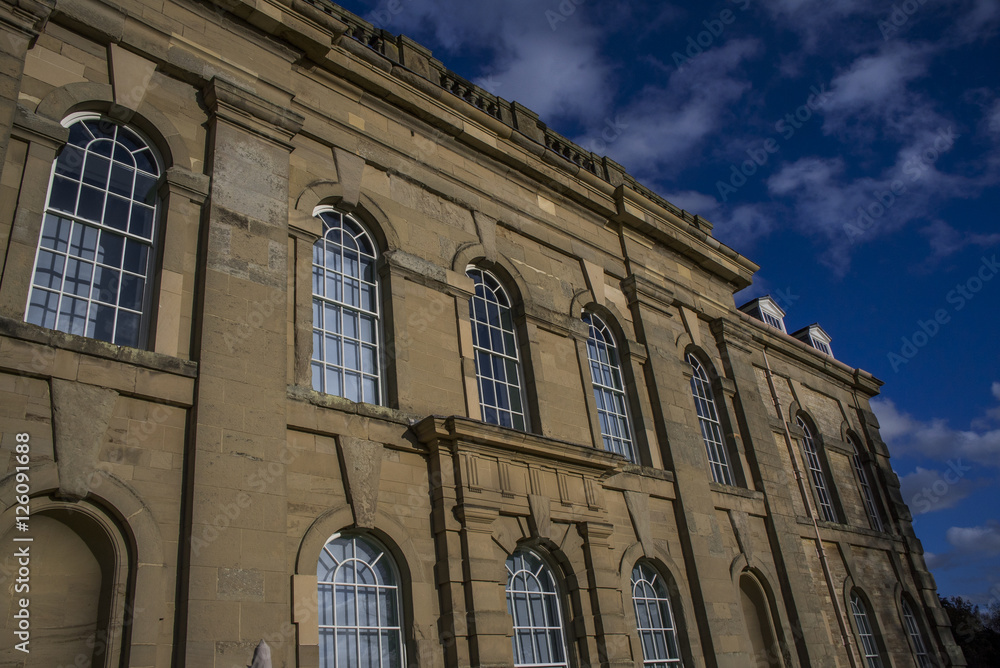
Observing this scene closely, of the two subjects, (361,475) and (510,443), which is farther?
(510,443)

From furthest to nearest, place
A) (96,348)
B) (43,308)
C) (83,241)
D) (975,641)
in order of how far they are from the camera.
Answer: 1. (975,641)
2. (83,241)
3. (43,308)
4. (96,348)

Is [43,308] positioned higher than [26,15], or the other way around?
[26,15]

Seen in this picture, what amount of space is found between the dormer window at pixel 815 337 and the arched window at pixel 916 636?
8188 mm

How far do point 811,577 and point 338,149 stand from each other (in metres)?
12.5

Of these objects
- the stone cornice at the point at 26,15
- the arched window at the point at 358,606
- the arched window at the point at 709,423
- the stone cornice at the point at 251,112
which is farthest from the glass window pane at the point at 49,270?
the arched window at the point at 709,423

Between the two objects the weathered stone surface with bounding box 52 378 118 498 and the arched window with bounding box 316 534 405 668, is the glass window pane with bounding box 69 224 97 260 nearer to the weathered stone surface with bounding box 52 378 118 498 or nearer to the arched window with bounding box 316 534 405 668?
the weathered stone surface with bounding box 52 378 118 498

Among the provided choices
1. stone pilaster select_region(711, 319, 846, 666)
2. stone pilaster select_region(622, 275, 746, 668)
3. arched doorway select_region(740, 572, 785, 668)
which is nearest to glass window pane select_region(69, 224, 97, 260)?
stone pilaster select_region(622, 275, 746, 668)

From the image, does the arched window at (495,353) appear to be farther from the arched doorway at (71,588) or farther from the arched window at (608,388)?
the arched doorway at (71,588)

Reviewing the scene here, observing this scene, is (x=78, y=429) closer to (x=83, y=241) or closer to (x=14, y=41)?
(x=83, y=241)

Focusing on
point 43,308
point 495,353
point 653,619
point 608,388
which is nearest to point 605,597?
point 653,619

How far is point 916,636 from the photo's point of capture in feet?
61.8

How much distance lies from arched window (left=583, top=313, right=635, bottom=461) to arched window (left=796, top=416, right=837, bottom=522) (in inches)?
301

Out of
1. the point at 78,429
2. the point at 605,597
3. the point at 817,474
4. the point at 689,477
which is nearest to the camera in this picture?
the point at 78,429

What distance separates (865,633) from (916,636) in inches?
108
